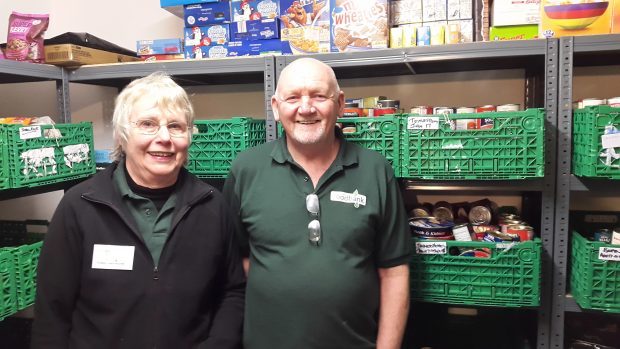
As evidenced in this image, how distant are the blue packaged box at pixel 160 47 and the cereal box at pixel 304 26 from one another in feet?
1.62

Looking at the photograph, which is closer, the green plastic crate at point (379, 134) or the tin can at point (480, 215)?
the green plastic crate at point (379, 134)

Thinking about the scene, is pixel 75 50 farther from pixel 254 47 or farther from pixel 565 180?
pixel 565 180

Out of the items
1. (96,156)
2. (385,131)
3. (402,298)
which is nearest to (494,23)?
(385,131)

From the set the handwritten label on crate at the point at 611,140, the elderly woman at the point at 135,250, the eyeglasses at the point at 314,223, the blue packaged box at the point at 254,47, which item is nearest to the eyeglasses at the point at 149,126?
the elderly woman at the point at 135,250

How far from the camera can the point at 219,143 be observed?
1895 millimetres

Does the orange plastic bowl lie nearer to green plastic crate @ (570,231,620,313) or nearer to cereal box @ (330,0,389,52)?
cereal box @ (330,0,389,52)

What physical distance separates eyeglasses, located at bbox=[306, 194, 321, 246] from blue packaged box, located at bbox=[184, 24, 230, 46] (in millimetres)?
961

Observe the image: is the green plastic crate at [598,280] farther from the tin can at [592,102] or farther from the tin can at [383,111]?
the tin can at [383,111]

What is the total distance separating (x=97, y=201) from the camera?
4.22 ft

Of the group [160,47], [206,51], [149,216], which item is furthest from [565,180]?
[160,47]

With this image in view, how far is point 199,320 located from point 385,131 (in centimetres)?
91

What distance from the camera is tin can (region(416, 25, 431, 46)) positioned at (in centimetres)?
176

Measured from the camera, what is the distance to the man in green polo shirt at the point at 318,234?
4.73 ft

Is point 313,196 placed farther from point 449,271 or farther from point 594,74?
point 594,74
